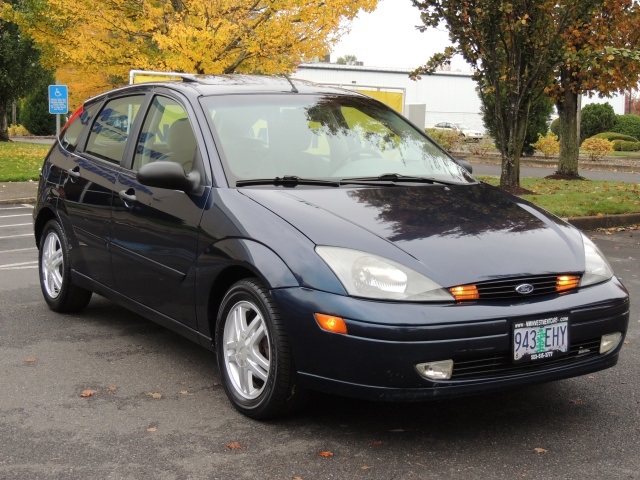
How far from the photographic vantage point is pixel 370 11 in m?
20.5

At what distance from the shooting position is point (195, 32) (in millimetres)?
18422

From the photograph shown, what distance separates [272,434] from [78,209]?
2634mm

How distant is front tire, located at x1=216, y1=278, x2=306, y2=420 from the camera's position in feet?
13.8

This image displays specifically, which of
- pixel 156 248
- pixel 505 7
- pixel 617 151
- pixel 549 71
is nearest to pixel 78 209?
pixel 156 248

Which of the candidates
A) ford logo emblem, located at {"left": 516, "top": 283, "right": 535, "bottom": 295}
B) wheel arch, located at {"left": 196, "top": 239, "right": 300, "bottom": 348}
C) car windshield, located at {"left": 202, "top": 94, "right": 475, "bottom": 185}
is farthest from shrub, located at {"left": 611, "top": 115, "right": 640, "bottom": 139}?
Answer: ford logo emblem, located at {"left": 516, "top": 283, "right": 535, "bottom": 295}

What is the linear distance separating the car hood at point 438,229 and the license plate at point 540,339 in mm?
234

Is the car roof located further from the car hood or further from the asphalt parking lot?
the asphalt parking lot

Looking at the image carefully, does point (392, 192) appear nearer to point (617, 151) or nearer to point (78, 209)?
point (78, 209)

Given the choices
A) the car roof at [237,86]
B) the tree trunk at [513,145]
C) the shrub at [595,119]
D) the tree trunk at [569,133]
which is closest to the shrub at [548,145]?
the tree trunk at [569,133]

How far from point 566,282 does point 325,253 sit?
1119 mm

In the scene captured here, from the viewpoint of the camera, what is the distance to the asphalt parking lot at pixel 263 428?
3.88 m

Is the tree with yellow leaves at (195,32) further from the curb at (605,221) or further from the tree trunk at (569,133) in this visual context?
the curb at (605,221)

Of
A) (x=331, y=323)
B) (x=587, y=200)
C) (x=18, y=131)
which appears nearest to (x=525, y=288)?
(x=331, y=323)

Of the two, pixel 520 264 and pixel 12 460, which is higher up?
pixel 520 264
